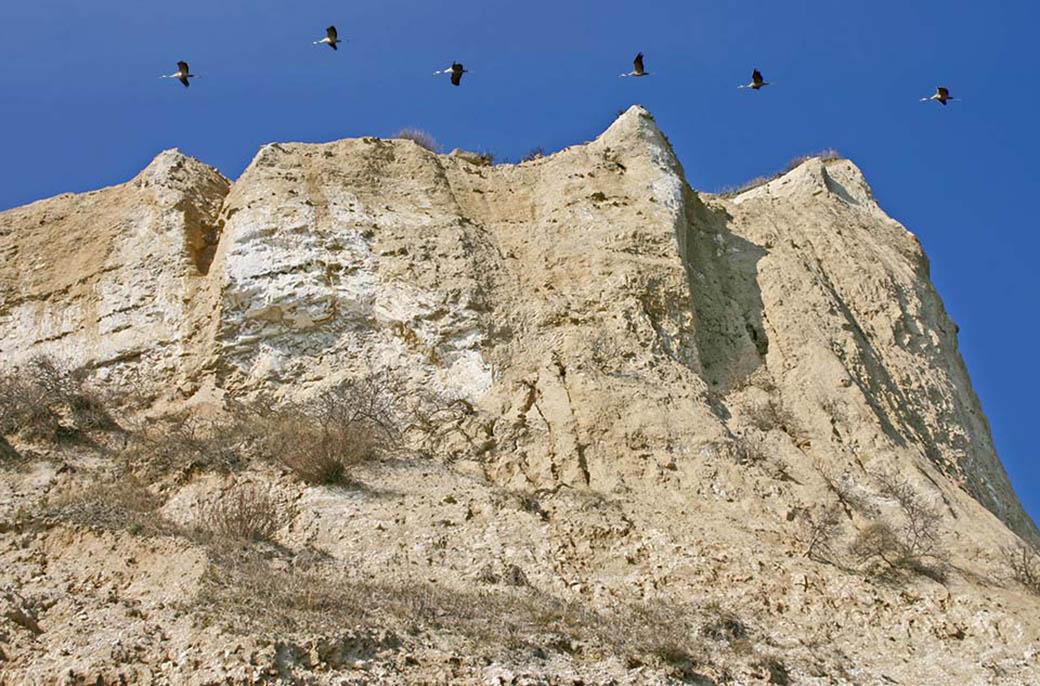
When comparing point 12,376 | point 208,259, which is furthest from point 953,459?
point 12,376

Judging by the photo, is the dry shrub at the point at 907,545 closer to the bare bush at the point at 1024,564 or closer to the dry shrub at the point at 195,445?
the bare bush at the point at 1024,564

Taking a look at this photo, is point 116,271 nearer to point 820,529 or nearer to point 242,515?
point 242,515

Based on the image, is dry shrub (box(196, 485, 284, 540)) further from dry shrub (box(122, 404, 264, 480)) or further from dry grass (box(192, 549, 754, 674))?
dry shrub (box(122, 404, 264, 480))

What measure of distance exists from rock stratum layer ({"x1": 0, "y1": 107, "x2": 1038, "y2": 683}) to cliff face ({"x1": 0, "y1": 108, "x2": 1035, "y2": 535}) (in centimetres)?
4

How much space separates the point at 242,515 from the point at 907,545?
6479mm

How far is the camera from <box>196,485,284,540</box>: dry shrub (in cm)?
995

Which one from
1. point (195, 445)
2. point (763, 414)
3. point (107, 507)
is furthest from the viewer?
point (763, 414)

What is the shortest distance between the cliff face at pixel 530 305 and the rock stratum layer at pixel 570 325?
39mm

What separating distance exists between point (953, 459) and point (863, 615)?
5.64m

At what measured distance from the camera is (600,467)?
11.5 metres

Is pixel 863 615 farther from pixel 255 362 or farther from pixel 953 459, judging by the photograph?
pixel 255 362

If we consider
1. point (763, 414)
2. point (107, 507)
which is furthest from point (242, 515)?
point (763, 414)

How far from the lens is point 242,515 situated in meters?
10.0

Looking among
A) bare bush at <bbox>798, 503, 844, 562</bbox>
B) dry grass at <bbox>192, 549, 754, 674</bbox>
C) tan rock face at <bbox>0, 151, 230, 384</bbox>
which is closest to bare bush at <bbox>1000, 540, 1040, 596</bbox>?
bare bush at <bbox>798, 503, 844, 562</bbox>
